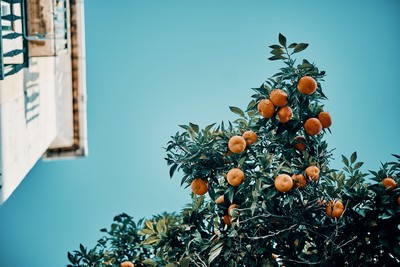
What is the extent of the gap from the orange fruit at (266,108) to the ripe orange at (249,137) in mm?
245

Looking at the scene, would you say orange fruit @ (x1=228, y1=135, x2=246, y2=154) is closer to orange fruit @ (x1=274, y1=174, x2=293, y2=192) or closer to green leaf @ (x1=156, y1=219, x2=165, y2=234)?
orange fruit @ (x1=274, y1=174, x2=293, y2=192)

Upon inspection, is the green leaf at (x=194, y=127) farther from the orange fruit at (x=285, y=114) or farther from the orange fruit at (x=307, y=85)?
the orange fruit at (x=307, y=85)

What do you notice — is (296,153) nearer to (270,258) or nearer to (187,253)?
(270,258)

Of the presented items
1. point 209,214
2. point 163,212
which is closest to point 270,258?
point 209,214

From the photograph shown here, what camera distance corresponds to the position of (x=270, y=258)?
4469 mm

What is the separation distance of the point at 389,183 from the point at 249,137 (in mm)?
1462

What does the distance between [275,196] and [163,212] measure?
1.96 m

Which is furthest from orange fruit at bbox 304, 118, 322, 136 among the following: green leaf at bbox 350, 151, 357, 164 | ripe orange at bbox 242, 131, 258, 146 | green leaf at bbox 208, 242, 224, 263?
green leaf at bbox 208, 242, 224, 263

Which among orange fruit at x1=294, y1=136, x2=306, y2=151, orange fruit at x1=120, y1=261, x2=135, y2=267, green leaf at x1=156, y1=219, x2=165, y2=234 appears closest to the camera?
orange fruit at x1=294, y1=136, x2=306, y2=151

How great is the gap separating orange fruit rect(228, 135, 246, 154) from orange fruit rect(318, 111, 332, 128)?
86 centimetres

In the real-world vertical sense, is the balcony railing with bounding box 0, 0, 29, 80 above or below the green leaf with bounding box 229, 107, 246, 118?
above

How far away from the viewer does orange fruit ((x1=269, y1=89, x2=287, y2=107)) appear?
491 cm

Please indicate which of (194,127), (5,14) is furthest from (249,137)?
(5,14)

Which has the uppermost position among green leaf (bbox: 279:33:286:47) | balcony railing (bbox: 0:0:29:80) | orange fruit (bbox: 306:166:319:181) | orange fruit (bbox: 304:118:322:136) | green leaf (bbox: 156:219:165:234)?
balcony railing (bbox: 0:0:29:80)
